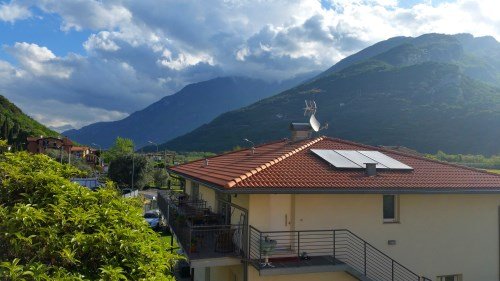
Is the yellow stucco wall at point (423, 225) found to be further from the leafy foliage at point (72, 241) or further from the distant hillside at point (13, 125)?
the distant hillside at point (13, 125)

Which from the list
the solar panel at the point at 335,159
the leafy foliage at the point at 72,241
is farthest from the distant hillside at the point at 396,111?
the leafy foliage at the point at 72,241

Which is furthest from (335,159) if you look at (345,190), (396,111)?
(396,111)

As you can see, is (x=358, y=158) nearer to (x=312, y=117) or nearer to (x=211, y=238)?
(x=312, y=117)

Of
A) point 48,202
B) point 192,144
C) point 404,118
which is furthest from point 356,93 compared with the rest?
point 48,202

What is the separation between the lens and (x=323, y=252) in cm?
1316

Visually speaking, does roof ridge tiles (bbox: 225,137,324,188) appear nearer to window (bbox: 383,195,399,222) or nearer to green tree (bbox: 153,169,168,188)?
window (bbox: 383,195,399,222)

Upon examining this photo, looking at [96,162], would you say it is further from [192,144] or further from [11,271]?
[11,271]

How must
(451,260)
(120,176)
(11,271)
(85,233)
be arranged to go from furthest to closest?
1. (120,176)
2. (451,260)
3. (85,233)
4. (11,271)

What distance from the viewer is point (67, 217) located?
5016mm

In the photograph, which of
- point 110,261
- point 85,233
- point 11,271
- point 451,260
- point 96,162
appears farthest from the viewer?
point 96,162

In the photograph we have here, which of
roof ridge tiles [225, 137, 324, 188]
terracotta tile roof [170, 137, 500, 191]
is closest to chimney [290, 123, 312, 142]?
roof ridge tiles [225, 137, 324, 188]

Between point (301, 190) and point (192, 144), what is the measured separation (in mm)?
184579

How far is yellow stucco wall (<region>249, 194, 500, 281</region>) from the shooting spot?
43.8 ft

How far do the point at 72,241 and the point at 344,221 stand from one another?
1072 centimetres
